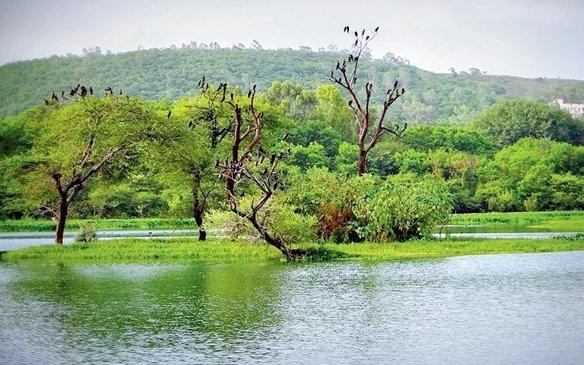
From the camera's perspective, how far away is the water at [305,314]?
20.4 m

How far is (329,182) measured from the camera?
47.0 m

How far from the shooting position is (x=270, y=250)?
43.1 metres

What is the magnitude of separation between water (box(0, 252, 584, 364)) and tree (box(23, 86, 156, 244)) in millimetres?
11784

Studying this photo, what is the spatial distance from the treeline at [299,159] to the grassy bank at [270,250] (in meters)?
2.42

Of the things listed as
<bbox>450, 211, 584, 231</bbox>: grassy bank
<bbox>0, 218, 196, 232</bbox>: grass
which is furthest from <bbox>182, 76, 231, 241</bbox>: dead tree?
<bbox>450, 211, 584, 231</bbox>: grassy bank

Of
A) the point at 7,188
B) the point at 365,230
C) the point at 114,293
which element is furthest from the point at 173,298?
the point at 7,188

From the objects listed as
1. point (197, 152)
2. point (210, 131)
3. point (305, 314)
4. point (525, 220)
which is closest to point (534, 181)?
point (525, 220)

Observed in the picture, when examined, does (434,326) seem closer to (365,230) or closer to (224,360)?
(224,360)

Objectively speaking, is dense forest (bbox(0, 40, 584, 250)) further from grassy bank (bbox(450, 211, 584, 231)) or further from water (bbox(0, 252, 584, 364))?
water (bbox(0, 252, 584, 364))

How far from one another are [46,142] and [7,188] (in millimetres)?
24818

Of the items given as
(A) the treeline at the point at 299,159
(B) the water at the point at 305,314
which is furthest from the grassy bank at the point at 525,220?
(B) the water at the point at 305,314

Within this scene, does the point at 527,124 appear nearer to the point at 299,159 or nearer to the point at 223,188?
the point at 299,159

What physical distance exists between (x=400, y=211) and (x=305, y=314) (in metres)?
20.5

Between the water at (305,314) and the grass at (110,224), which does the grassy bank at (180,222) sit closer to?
the grass at (110,224)
